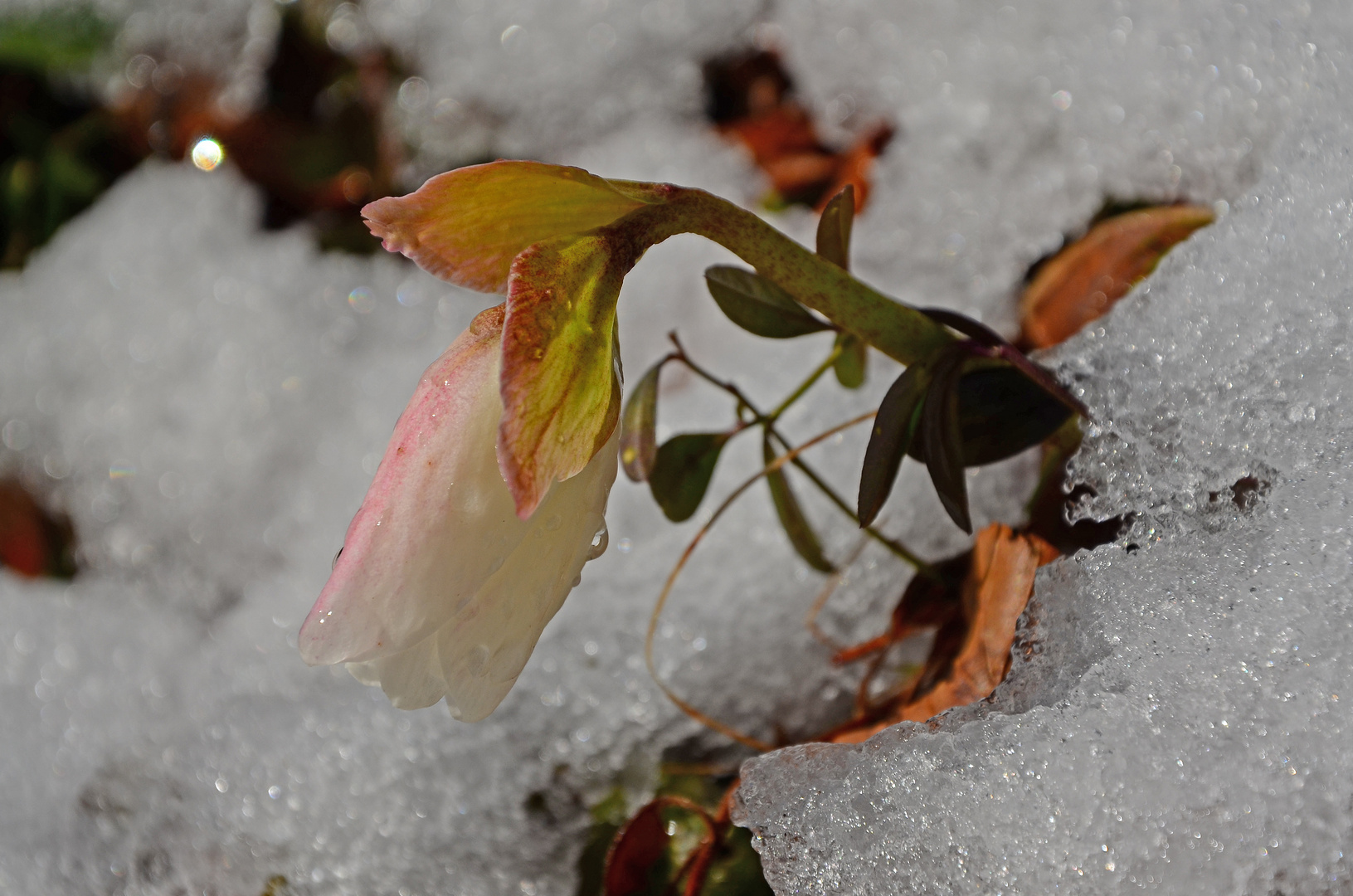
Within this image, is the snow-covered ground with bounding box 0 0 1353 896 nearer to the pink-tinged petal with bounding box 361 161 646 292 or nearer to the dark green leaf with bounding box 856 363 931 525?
the dark green leaf with bounding box 856 363 931 525

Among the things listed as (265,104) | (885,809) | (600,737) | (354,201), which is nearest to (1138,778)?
(885,809)

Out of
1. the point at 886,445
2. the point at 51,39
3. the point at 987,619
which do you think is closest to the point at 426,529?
the point at 886,445

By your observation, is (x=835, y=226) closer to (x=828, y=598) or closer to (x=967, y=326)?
(x=967, y=326)

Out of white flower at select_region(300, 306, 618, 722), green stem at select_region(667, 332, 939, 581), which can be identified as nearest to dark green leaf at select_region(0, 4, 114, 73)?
green stem at select_region(667, 332, 939, 581)

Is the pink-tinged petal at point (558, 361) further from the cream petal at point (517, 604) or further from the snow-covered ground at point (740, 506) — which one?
the snow-covered ground at point (740, 506)

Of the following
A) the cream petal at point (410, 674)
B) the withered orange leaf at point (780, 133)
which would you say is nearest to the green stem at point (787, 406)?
the cream petal at point (410, 674)

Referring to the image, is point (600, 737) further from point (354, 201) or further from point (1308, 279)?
point (354, 201)

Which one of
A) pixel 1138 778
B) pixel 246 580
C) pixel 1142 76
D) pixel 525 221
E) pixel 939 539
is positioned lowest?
pixel 246 580
